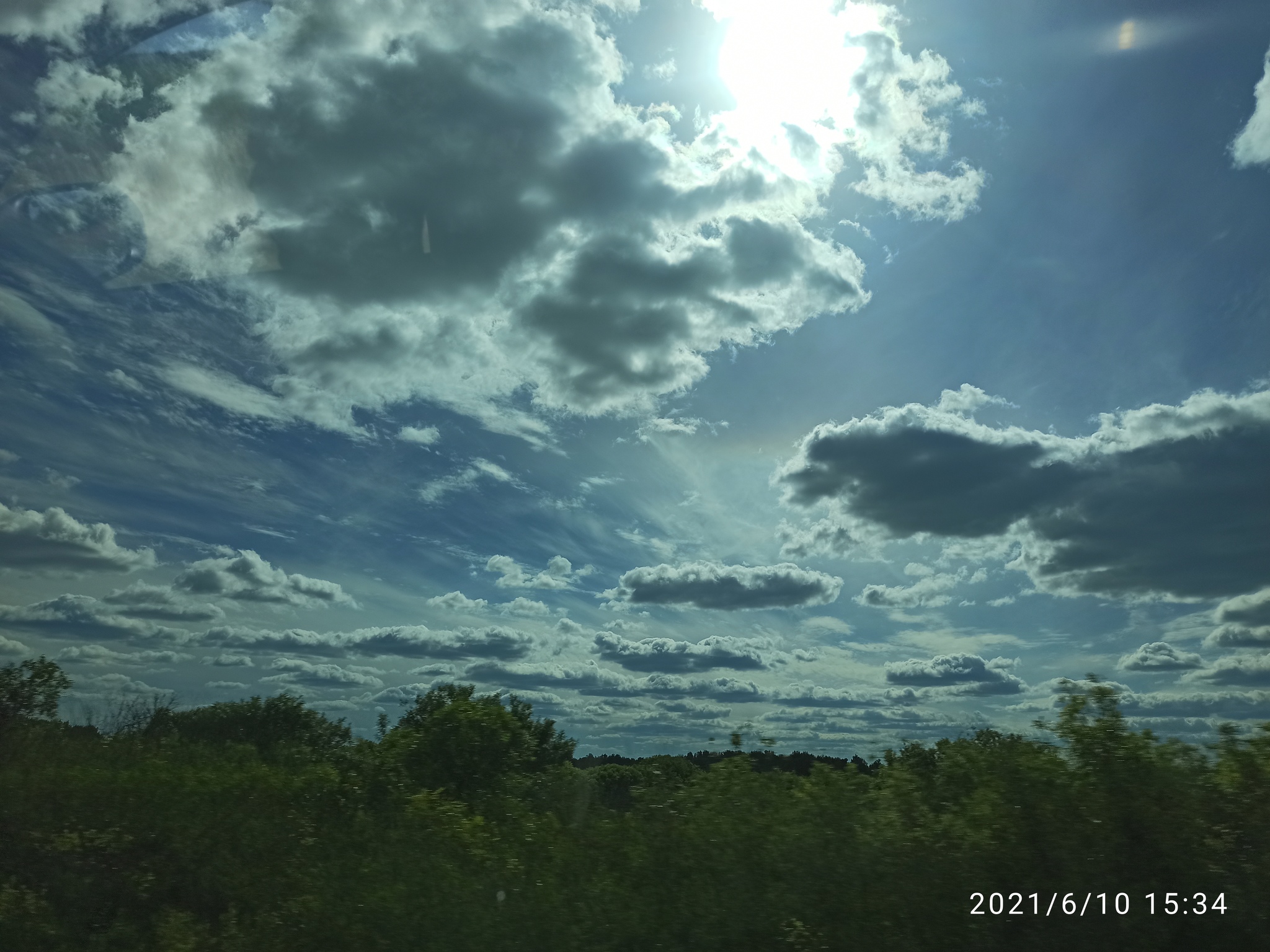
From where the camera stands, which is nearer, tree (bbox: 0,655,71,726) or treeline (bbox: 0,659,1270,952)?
treeline (bbox: 0,659,1270,952)

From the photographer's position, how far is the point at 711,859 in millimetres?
11227

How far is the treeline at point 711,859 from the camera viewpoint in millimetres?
9203

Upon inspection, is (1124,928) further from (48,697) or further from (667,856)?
(48,697)

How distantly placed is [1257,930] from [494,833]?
446 inches
